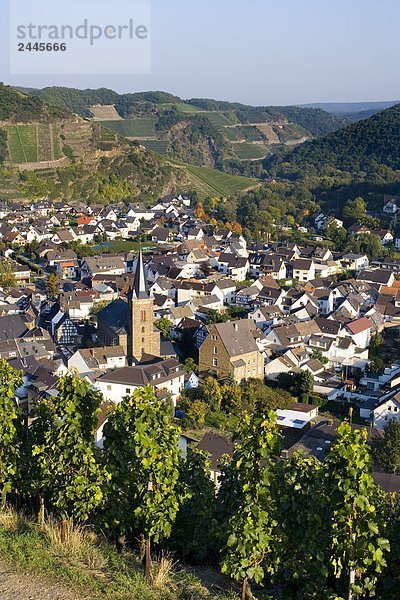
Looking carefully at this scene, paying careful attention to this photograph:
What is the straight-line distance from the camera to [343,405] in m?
18.2

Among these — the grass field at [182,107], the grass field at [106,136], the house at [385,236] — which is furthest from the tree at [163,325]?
the grass field at [182,107]

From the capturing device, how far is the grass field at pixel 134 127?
9331cm

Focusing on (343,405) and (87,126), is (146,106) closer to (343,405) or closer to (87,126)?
(87,126)

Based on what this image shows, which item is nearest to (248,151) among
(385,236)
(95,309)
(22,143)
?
(22,143)

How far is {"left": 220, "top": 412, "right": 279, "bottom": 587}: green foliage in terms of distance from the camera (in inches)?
226

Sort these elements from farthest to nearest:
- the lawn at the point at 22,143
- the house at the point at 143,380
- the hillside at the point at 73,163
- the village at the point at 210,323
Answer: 1. the lawn at the point at 22,143
2. the hillside at the point at 73,163
3. the village at the point at 210,323
4. the house at the point at 143,380

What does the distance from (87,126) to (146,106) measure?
51040 millimetres

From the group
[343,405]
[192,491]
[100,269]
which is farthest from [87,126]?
[192,491]

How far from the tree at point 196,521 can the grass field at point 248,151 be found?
87820 millimetres

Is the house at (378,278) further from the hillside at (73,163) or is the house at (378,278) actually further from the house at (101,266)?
the hillside at (73,163)

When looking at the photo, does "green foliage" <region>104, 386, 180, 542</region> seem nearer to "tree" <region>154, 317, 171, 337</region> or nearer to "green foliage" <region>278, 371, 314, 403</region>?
"green foliage" <region>278, 371, 314, 403</region>

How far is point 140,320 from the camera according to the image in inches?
739

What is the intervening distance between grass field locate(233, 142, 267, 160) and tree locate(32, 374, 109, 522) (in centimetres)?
8833

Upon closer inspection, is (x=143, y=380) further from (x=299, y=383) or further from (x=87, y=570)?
(x=87, y=570)
